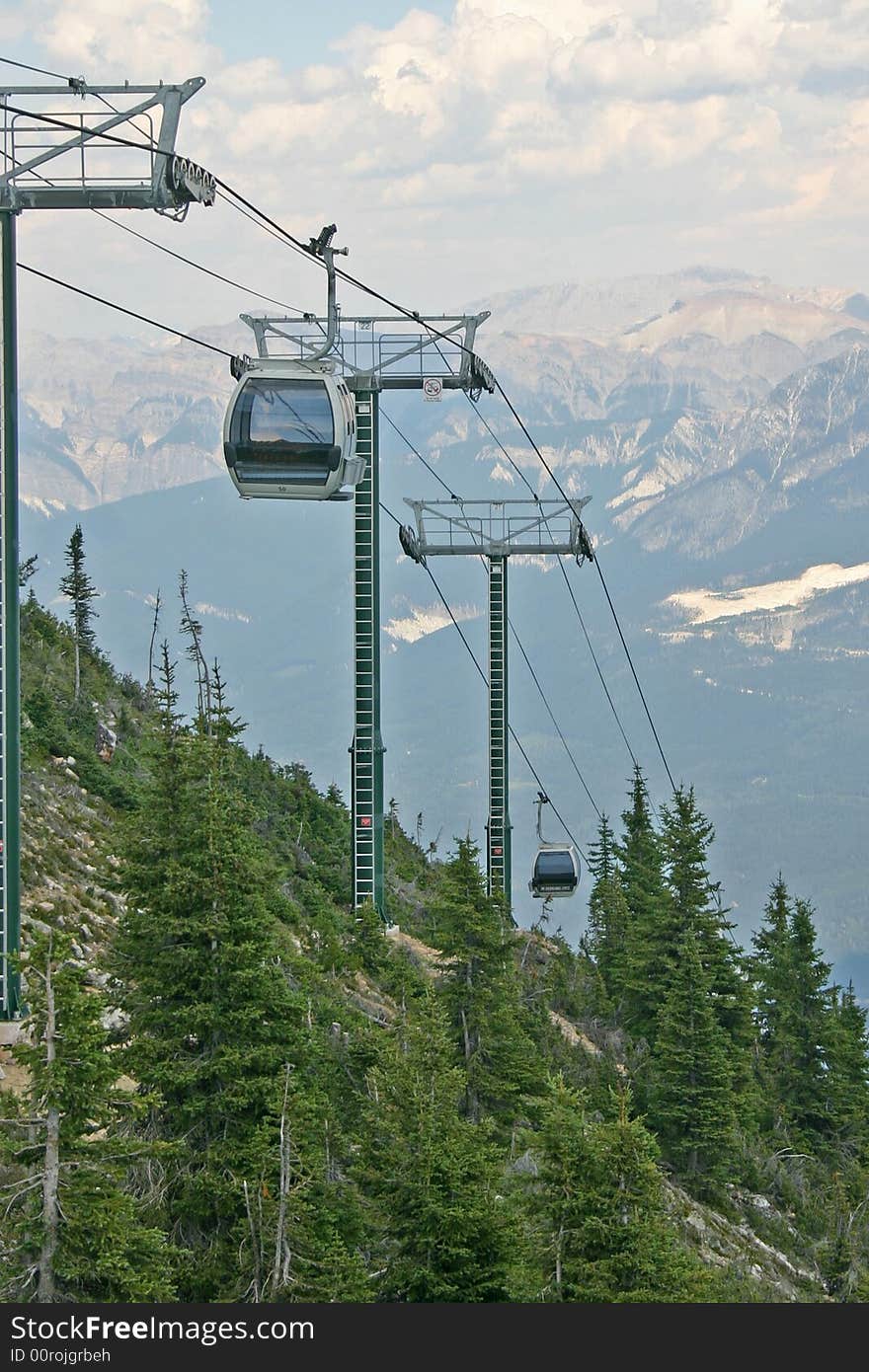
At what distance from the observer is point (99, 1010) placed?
1741cm

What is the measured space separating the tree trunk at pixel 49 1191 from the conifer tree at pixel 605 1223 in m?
5.77

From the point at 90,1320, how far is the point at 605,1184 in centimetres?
681

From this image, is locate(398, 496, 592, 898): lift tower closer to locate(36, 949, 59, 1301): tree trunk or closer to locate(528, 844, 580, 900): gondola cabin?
locate(528, 844, 580, 900): gondola cabin

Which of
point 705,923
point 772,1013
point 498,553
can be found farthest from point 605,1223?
point 772,1013

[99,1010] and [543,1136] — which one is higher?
[99,1010]

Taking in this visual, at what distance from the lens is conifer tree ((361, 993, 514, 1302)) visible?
2052cm

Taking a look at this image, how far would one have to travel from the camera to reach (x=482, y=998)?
3228cm

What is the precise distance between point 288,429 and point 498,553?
2782 centimetres

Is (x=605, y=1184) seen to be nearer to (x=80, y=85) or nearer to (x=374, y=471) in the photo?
(x=80, y=85)

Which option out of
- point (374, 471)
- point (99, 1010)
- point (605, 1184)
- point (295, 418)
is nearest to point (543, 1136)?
point (605, 1184)

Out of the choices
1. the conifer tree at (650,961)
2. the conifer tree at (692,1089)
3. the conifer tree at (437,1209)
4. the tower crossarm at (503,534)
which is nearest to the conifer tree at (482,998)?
the conifer tree at (692,1089)

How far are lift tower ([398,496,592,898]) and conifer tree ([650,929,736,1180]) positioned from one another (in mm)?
9764

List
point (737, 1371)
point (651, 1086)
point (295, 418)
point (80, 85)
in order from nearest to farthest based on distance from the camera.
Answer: point (737, 1371)
point (80, 85)
point (295, 418)
point (651, 1086)

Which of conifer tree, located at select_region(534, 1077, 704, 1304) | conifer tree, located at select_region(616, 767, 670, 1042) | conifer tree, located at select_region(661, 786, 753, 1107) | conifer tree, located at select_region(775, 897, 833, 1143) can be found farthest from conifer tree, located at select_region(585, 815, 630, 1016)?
conifer tree, located at select_region(534, 1077, 704, 1304)
